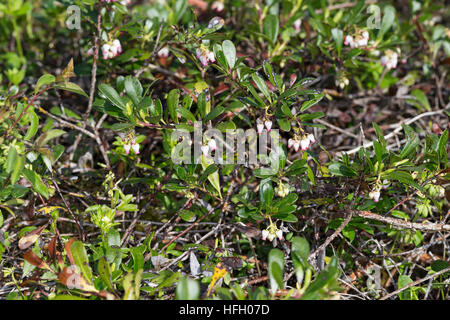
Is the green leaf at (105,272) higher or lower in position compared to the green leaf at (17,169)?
lower

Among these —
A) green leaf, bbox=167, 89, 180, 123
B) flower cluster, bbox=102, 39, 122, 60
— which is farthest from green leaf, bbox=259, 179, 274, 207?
flower cluster, bbox=102, 39, 122, 60

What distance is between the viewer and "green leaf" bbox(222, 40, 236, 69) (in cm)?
147

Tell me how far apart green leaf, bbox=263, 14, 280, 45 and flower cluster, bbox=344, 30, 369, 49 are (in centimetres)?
31

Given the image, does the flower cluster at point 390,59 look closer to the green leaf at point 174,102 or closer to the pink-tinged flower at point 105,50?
the green leaf at point 174,102

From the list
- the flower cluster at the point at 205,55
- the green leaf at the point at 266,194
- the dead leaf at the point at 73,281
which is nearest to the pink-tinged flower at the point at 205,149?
the green leaf at the point at 266,194

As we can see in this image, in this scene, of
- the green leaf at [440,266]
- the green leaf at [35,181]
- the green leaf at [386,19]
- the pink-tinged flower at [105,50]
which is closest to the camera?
the green leaf at [35,181]

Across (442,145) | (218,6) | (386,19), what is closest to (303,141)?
(442,145)

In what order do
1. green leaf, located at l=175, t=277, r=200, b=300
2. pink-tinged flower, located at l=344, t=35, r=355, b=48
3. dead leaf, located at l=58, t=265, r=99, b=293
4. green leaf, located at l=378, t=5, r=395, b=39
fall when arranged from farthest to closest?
green leaf, located at l=378, t=5, r=395, b=39, pink-tinged flower, located at l=344, t=35, r=355, b=48, dead leaf, located at l=58, t=265, r=99, b=293, green leaf, located at l=175, t=277, r=200, b=300

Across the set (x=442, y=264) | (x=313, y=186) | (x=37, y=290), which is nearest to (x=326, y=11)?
(x=313, y=186)

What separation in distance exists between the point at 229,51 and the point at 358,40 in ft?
2.25

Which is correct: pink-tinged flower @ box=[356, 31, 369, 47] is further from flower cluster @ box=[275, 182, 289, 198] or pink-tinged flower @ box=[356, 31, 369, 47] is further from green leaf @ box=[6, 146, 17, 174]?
green leaf @ box=[6, 146, 17, 174]

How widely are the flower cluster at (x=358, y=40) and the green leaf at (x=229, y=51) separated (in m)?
0.65

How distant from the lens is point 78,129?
181 cm

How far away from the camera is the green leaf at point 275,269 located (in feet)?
3.83
